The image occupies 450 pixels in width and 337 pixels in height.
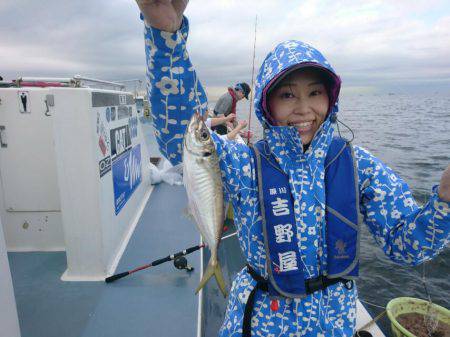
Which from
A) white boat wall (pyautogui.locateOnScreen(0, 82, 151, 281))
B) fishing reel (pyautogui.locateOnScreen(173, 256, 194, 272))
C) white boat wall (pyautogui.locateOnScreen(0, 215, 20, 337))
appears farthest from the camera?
fishing reel (pyautogui.locateOnScreen(173, 256, 194, 272))

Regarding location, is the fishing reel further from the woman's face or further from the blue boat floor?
the woman's face

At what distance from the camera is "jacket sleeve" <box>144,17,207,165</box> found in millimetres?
1589

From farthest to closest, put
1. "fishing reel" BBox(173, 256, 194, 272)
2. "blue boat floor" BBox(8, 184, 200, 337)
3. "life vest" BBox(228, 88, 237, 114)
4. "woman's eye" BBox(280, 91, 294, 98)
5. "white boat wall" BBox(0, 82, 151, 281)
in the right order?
"life vest" BBox(228, 88, 237, 114) → "fishing reel" BBox(173, 256, 194, 272) → "white boat wall" BBox(0, 82, 151, 281) → "blue boat floor" BBox(8, 184, 200, 337) → "woman's eye" BBox(280, 91, 294, 98)

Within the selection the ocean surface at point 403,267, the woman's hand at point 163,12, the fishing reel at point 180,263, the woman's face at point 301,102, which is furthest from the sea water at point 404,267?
the fishing reel at point 180,263

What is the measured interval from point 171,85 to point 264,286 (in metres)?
1.18

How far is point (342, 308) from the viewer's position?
1696mm

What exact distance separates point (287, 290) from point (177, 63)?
1.29 meters

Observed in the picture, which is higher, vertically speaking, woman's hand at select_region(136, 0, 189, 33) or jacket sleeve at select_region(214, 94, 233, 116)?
woman's hand at select_region(136, 0, 189, 33)

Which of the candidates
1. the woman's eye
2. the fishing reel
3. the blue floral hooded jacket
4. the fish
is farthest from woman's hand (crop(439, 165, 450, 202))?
the fishing reel

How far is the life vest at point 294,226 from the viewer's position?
5.36 feet

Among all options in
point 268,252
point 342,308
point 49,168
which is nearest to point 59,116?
point 49,168

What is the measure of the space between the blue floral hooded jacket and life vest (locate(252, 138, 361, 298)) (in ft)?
0.15

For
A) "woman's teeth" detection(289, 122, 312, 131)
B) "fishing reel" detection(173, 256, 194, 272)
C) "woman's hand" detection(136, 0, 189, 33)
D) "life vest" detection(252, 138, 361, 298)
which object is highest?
"woman's hand" detection(136, 0, 189, 33)

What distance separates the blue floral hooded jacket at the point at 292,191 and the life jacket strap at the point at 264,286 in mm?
29
